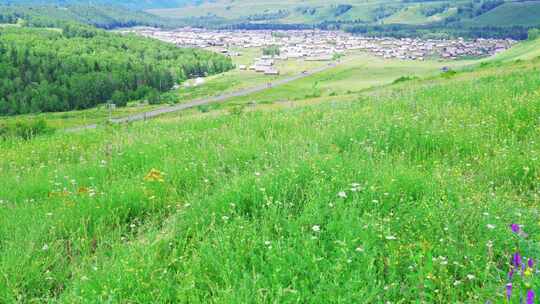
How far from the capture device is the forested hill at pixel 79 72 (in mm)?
132000

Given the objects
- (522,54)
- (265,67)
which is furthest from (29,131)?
(265,67)

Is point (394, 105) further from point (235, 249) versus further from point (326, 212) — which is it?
point (235, 249)

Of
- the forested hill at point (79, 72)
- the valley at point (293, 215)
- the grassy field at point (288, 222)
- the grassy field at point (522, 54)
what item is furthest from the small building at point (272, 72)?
the grassy field at point (288, 222)

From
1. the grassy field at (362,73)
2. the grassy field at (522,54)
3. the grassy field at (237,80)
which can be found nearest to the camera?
the grassy field at (522,54)

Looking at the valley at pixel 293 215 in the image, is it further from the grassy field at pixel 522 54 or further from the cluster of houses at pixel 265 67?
the cluster of houses at pixel 265 67

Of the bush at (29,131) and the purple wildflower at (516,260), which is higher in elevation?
the purple wildflower at (516,260)

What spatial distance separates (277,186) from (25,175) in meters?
5.37

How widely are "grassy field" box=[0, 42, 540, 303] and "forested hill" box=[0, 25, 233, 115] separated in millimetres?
127547

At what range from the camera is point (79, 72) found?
154m

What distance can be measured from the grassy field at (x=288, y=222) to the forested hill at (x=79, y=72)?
5022 inches

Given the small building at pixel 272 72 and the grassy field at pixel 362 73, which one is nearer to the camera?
the grassy field at pixel 362 73

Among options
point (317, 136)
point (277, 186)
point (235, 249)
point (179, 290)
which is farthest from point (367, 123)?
point (179, 290)

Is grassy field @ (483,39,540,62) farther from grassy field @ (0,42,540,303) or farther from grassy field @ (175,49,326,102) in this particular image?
grassy field @ (175,49,326,102)

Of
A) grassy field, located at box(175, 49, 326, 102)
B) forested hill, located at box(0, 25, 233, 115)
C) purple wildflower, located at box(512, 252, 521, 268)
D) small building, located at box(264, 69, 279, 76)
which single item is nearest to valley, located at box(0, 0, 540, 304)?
purple wildflower, located at box(512, 252, 521, 268)
